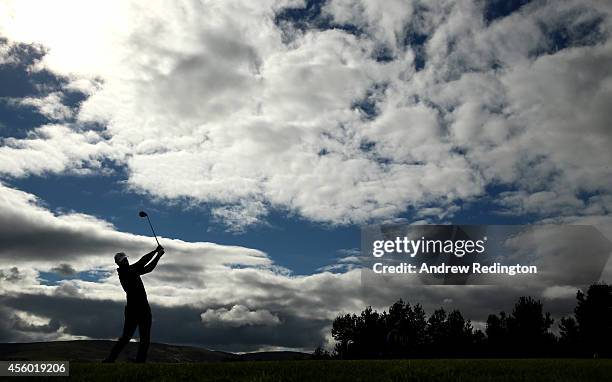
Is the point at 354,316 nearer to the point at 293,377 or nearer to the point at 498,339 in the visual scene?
the point at 498,339

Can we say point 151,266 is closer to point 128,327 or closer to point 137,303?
point 137,303

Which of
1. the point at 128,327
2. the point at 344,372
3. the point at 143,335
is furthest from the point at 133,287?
the point at 344,372

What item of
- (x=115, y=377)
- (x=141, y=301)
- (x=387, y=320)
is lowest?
(x=115, y=377)

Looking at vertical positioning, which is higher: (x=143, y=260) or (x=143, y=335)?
(x=143, y=260)

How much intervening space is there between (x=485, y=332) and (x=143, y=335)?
125 metres

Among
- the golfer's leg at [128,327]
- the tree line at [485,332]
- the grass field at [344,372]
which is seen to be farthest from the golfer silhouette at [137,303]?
the tree line at [485,332]

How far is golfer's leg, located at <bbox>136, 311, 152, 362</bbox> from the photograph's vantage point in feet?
61.5

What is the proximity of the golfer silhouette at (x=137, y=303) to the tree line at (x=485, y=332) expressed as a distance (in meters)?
89.7

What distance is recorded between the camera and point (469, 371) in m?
16.2

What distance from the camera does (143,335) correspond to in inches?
739

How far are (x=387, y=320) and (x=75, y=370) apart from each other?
391 feet

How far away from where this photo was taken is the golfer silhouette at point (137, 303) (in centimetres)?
1880

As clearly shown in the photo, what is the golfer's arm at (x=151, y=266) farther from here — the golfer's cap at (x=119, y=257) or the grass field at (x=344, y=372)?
the grass field at (x=344, y=372)

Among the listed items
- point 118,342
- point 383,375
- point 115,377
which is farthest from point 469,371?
point 118,342
